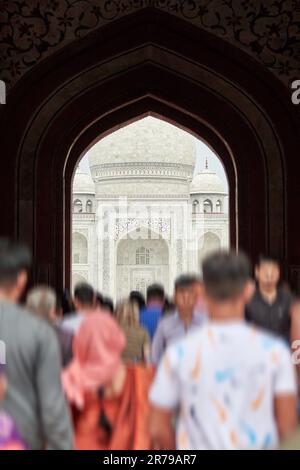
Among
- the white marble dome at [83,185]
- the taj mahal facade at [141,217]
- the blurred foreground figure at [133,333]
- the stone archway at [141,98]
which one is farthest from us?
the white marble dome at [83,185]

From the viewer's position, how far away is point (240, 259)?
1.97 m

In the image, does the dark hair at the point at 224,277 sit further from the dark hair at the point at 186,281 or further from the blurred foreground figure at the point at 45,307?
the dark hair at the point at 186,281

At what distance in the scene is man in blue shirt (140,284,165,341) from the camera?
16.1ft

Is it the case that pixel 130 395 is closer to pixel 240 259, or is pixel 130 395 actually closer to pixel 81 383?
pixel 81 383

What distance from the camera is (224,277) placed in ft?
6.28

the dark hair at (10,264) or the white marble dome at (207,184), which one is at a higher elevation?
the white marble dome at (207,184)

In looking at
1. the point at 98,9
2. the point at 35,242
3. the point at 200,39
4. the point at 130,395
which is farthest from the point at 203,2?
the point at 130,395

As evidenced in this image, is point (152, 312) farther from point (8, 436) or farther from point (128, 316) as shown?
point (8, 436)

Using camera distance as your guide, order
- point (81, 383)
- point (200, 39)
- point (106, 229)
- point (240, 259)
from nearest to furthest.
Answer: point (240, 259) < point (81, 383) < point (200, 39) < point (106, 229)

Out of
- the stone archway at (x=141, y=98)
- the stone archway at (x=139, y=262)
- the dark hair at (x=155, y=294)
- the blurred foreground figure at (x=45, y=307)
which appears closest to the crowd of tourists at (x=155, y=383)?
the blurred foreground figure at (x=45, y=307)

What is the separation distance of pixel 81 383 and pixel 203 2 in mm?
5084

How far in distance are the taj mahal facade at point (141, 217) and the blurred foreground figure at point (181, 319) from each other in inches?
906

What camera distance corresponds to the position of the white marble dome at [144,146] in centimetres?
2666

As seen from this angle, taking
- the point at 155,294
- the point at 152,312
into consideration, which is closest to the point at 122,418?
the point at 152,312
